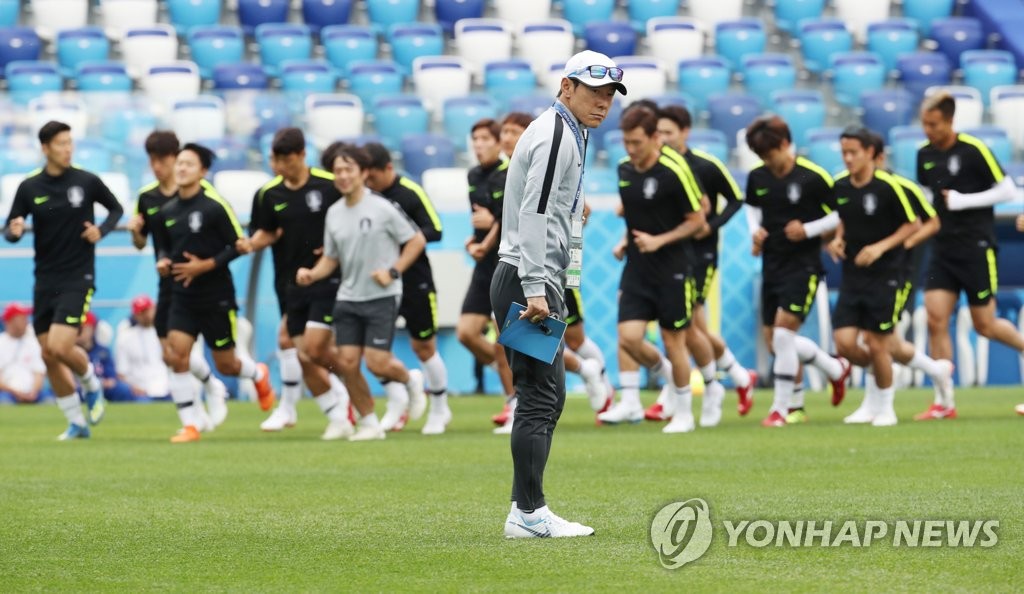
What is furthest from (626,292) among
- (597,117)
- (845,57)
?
(845,57)

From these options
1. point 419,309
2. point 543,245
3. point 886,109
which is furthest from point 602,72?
point 886,109

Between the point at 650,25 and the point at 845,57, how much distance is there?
3.15 meters

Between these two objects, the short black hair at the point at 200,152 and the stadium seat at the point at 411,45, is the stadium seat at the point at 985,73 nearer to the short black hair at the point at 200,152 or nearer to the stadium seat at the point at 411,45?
the stadium seat at the point at 411,45

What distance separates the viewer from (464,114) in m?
21.4

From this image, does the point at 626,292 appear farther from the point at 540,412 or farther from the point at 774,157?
the point at 540,412

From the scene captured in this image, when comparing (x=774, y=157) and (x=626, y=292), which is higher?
(x=774, y=157)

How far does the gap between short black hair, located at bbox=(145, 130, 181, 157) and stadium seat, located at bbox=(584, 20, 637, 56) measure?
14.3 metres

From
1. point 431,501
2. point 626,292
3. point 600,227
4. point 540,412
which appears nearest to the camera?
point 540,412

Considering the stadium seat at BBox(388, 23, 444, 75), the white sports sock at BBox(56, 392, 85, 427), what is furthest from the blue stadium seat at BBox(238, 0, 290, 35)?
the white sports sock at BBox(56, 392, 85, 427)

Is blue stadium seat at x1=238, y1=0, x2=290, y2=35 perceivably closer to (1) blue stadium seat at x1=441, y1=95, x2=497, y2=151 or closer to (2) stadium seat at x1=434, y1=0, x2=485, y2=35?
(2) stadium seat at x1=434, y1=0, x2=485, y2=35

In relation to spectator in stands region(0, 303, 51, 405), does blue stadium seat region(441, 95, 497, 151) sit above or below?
above

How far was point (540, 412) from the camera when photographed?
6781 mm

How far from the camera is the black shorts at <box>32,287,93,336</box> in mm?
12742

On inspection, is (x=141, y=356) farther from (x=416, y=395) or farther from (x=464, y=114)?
(x=416, y=395)
